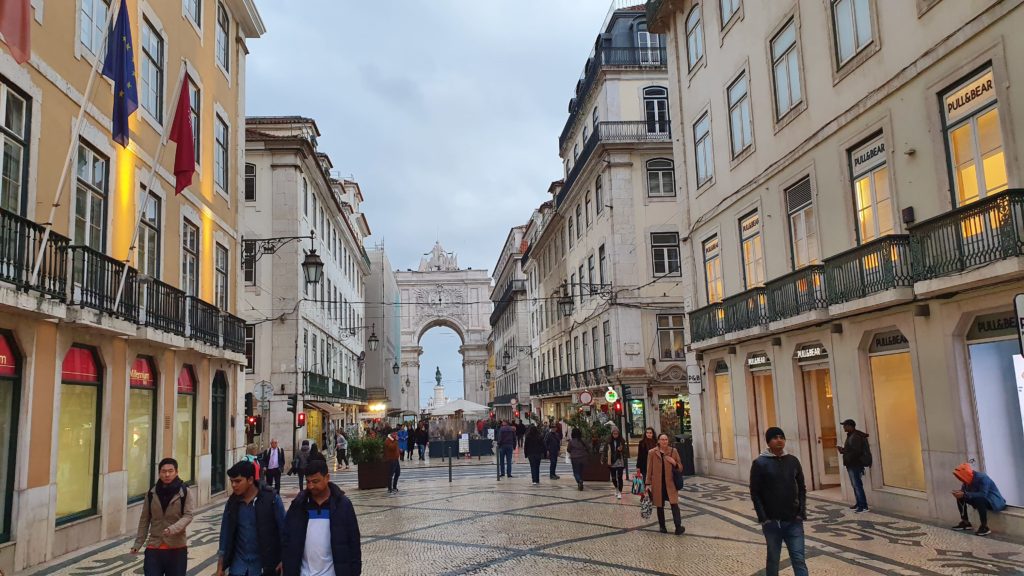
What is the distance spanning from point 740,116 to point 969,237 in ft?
28.2

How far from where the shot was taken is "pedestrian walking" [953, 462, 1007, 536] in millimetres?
9664

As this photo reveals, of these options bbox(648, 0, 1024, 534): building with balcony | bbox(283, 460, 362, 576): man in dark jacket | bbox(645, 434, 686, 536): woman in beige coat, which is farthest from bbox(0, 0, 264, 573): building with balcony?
bbox(648, 0, 1024, 534): building with balcony

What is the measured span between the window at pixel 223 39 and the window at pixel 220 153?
147 centimetres

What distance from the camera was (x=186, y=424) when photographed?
1616 centimetres

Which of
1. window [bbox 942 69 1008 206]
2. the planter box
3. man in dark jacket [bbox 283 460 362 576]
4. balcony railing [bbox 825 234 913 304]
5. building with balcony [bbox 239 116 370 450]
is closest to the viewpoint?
man in dark jacket [bbox 283 460 362 576]

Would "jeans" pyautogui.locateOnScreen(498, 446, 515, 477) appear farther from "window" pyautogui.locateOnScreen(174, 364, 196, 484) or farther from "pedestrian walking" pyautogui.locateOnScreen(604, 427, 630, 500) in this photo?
"window" pyautogui.locateOnScreen(174, 364, 196, 484)

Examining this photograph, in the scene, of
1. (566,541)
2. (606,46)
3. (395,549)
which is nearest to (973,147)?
(566,541)

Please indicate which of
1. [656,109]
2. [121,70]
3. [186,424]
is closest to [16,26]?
[121,70]

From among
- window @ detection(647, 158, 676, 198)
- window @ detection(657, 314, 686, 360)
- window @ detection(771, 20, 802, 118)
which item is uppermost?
window @ detection(647, 158, 676, 198)

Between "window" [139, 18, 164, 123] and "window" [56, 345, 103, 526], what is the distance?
488 centimetres

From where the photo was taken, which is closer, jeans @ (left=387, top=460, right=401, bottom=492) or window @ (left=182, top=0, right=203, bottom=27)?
window @ (left=182, top=0, right=203, bottom=27)

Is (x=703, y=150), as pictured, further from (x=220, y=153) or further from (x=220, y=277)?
(x=220, y=277)

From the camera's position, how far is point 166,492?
612 cm

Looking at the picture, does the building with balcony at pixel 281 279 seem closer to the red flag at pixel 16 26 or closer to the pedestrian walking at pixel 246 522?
the red flag at pixel 16 26
